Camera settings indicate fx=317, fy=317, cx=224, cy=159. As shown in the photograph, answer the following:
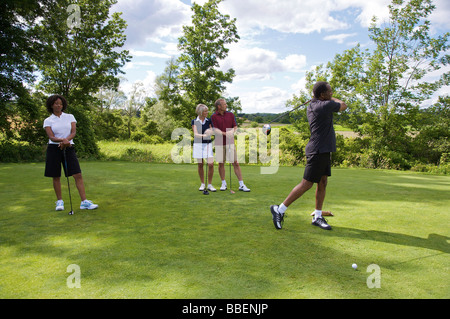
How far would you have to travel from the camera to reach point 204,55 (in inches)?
1345

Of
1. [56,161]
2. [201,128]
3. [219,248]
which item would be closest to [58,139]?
[56,161]

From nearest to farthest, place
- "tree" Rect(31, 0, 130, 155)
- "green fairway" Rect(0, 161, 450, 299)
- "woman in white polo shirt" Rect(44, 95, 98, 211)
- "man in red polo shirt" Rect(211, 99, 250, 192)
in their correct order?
1. "green fairway" Rect(0, 161, 450, 299)
2. "woman in white polo shirt" Rect(44, 95, 98, 211)
3. "man in red polo shirt" Rect(211, 99, 250, 192)
4. "tree" Rect(31, 0, 130, 155)

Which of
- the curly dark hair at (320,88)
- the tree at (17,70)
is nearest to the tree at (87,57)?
the tree at (17,70)

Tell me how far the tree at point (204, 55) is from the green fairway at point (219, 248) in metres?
27.9

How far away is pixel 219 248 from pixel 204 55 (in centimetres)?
3290

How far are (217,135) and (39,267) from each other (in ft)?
16.0

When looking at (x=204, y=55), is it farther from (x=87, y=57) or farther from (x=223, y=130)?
(x=223, y=130)

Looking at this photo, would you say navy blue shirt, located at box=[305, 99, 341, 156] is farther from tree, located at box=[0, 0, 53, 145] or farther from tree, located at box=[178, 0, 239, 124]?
tree, located at box=[178, 0, 239, 124]

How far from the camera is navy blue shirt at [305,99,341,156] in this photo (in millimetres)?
4402

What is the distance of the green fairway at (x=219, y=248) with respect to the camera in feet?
Answer: 8.95

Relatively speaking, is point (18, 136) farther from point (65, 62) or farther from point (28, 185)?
point (28, 185)

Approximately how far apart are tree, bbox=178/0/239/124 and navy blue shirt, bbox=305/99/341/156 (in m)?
29.3

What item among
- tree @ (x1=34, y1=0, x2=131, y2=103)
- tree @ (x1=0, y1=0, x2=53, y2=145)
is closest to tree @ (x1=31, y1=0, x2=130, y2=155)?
tree @ (x1=34, y1=0, x2=131, y2=103)

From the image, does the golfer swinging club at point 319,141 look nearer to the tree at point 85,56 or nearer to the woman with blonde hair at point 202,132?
the woman with blonde hair at point 202,132
